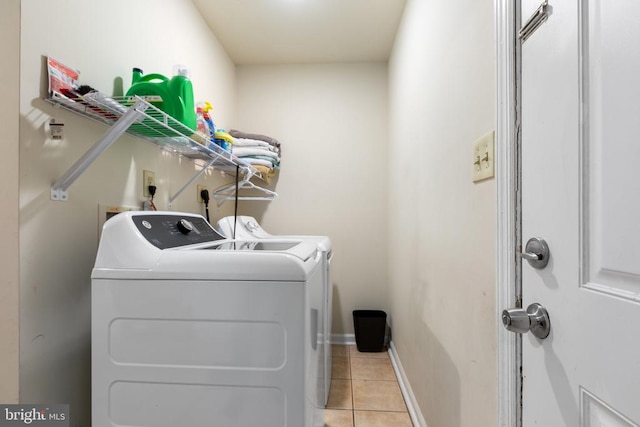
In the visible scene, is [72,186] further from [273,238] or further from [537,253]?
[537,253]

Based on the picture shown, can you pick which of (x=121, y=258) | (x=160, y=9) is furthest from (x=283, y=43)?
(x=121, y=258)

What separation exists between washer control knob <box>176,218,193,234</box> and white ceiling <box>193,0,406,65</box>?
155 cm

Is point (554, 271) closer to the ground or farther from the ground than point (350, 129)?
closer to the ground

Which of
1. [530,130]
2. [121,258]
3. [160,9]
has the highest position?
[160,9]

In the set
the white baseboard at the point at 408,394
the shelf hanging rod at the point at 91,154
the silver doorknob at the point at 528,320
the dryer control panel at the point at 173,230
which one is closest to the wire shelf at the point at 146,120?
the shelf hanging rod at the point at 91,154

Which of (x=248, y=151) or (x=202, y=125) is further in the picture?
(x=248, y=151)

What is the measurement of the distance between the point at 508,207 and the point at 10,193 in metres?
1.34

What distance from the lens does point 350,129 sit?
2.90 meters

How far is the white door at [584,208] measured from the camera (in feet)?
1.63

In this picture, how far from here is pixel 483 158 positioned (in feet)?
3.10

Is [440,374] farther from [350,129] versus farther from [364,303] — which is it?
[350,129]

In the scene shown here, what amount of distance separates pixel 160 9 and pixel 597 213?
198cm

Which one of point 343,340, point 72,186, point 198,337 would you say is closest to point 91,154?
point 72,186

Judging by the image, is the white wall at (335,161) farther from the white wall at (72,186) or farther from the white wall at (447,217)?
the white wall at (72,186)
